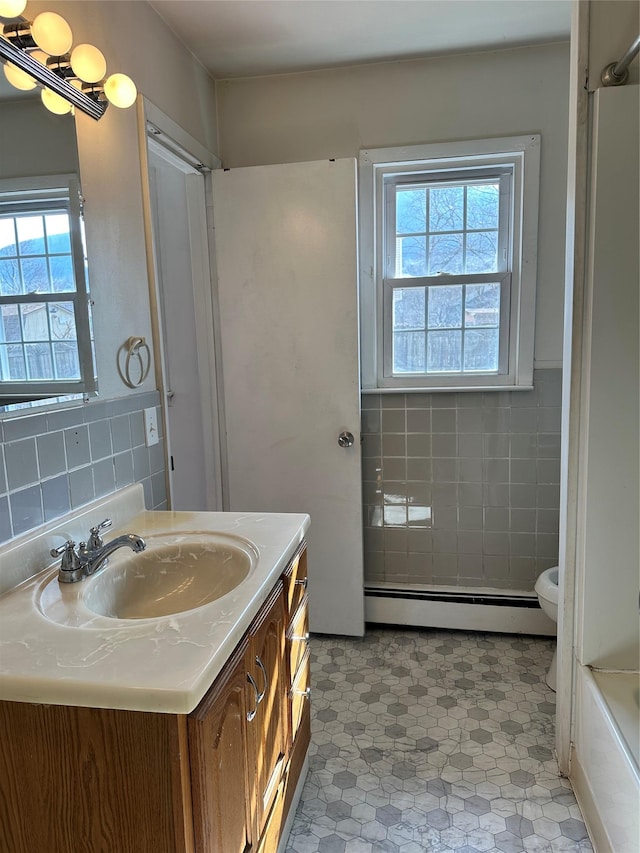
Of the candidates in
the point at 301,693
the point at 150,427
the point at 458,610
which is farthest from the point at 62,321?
the point at 458,610

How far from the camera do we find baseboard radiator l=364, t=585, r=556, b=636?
2514 mm

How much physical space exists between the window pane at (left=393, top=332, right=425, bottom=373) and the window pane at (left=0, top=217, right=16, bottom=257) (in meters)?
1.67

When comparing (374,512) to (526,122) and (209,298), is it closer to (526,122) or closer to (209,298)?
(209,298)

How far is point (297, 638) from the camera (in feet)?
5.06

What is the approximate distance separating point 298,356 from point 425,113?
1170 mm

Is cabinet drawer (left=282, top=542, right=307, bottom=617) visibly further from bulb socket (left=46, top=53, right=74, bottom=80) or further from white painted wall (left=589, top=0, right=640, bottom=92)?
white painted wall (left=589, top=0, right=640, bottom=92)

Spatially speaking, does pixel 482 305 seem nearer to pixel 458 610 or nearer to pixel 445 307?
pixel 445 307

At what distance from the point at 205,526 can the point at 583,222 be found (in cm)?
136

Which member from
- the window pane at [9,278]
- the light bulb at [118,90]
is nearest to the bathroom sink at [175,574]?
the window pane at [9,278]

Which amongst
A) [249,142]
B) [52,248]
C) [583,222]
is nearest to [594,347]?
[583,222]

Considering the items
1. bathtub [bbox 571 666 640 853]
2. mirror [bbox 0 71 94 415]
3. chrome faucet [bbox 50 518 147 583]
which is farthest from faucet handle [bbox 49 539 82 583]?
bathtub [bbox 571 666 640 853]

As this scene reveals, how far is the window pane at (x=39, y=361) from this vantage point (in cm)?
131

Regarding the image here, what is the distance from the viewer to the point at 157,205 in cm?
251

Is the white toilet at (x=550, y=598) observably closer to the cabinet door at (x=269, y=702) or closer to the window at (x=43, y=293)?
the cabinet door at (x=269, y=702)
